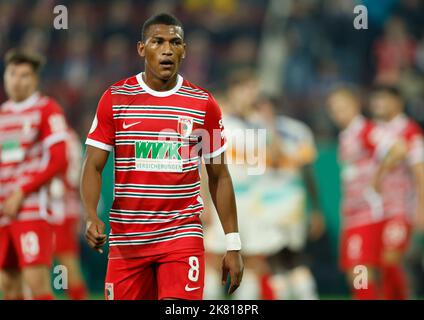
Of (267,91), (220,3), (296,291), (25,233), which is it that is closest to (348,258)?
(296,291)

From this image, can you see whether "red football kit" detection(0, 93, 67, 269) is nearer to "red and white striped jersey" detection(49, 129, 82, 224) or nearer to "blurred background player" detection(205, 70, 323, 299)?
"red and white striped jersey" detection(49, 129, 82, 224)

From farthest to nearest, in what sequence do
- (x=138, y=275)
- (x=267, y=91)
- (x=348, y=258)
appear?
(x=267, y=91)
(x=348, y=258)
(x=138, y=275)

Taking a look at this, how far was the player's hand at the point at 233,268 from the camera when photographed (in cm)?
497

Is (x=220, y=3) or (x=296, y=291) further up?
(x=220, y=3)

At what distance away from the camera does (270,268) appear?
10.2 metres

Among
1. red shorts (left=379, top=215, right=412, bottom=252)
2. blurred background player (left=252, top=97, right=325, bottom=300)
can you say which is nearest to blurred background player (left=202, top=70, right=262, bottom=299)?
blurred background player (left=252, top=97, right=325, bottom=300)

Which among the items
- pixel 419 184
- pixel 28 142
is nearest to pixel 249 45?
pixel 419 184

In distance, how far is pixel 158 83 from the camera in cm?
504

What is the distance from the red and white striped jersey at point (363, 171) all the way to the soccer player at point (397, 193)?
0.20m

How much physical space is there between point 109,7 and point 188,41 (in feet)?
4.38

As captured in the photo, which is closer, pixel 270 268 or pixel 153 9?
pixel 270 268

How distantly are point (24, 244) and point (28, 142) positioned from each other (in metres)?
0.76

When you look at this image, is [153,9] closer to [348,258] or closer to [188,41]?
[188,41]
